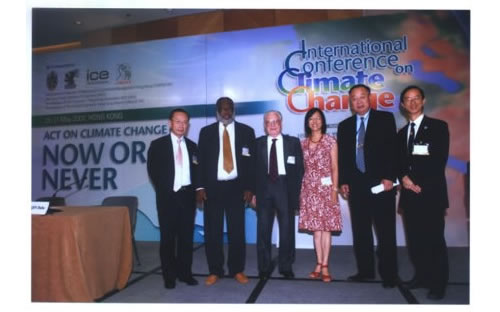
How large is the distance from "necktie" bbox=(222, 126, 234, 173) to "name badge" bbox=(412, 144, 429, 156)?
5.15 ft

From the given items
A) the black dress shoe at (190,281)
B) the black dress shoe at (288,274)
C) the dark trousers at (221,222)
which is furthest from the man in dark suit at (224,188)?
the black dress shoe at (288,274)

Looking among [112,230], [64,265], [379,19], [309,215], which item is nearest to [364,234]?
[309,215]

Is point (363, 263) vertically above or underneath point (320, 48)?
underneath

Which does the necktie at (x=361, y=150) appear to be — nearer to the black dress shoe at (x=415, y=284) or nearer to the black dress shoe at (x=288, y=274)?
the black dress shoe at (x=415, y=284)

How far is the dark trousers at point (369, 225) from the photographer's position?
331 cm

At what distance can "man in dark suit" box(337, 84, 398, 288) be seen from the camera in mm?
3316

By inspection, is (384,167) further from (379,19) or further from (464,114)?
(379,19)

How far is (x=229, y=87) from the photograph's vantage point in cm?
540

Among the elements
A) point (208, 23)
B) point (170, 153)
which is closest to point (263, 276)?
point (170, 153)

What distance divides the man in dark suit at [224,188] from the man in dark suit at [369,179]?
93 centimetres

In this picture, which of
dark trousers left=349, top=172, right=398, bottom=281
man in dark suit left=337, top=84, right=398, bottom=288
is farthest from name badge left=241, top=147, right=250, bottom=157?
dark trousers left=349, top=172, right=398, bottom=281

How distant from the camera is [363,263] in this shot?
3508 millimetres
